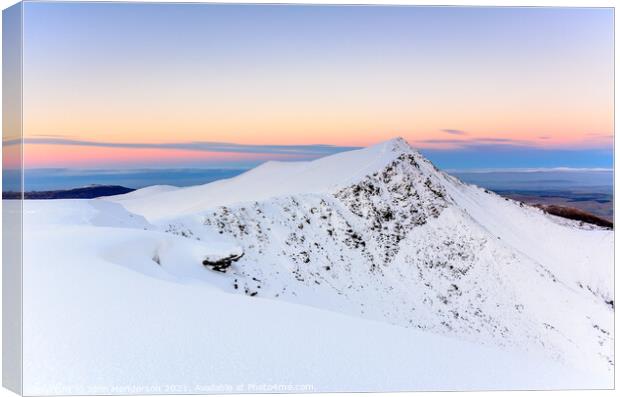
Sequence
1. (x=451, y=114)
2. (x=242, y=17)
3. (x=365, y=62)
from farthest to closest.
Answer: (x=451, y=114), (x=365, y=62), (x=242, y=17)

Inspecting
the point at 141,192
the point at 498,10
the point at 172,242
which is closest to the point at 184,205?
the point at 141,192

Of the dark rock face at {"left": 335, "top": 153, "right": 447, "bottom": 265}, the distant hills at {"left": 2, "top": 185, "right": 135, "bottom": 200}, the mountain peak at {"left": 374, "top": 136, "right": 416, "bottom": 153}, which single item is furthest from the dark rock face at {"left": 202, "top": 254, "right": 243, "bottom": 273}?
the mountain peak at {"left": 374, "top": 136, "right": 416, "bottom": 153}

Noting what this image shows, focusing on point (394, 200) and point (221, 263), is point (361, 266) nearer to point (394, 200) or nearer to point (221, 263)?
point (394, 200)

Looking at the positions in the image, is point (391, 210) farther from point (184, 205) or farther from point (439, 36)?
point (439, 36)

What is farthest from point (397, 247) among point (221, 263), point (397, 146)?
point (221, 263)

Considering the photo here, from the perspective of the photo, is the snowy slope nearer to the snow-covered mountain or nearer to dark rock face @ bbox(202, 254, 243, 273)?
the snow-covered mountain
